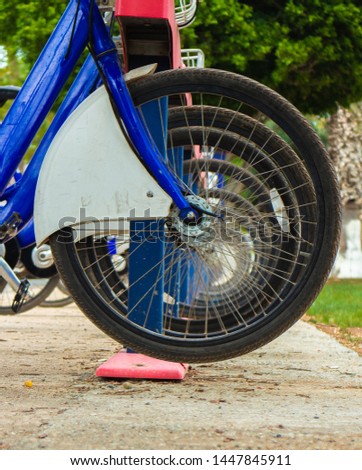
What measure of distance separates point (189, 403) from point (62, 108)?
119 cm

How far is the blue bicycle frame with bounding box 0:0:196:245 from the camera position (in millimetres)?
3234

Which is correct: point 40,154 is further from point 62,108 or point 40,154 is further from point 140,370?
point 140,370

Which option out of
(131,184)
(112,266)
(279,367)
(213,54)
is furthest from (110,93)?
(213,54)

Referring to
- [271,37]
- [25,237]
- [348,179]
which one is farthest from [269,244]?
[348,179]

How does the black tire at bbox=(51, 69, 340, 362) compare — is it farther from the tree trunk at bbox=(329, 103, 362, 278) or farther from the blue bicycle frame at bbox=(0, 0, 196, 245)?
the tree trunk at bbox=(329, 103, 362, 278)

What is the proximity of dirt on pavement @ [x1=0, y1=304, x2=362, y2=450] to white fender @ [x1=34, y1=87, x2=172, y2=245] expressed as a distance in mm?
632

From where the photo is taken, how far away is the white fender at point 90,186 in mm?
3207

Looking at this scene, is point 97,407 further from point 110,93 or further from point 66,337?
point 66,337

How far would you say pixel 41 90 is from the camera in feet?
11.1

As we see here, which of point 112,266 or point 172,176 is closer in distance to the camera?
point 172,176

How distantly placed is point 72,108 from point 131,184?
0.49 meters

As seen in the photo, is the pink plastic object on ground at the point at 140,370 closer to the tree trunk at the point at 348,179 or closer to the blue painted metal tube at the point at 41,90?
the blue painted metal tube at the point at 41,90

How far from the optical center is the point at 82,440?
2637 millimetres

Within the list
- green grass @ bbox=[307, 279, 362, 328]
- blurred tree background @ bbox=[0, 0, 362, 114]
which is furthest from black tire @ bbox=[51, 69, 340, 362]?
blurred tree background @ bbox=[0, 0, 362, 114]
